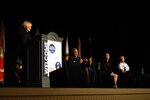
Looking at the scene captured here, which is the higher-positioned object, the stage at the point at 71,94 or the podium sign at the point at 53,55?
the podium sign at the point at 53,55

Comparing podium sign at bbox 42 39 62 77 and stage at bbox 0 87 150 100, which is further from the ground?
podium sign at bbox 42 39 62 77

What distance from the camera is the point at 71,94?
2.96 m

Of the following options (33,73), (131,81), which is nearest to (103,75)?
(131,81)

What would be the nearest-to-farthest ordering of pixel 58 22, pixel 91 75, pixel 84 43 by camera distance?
1. pixel 91 75
2. pixel 58 22
3. pixel 84 43

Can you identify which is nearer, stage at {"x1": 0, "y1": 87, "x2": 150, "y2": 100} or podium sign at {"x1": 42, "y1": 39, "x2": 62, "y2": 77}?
stage at {"x1": 0, "y1": 87, "x2": 150, "y2": 100}

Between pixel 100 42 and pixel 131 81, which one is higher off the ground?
pixel 100 42

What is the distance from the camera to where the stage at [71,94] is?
2.38 metres

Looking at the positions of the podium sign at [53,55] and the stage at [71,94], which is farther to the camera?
the podium sign at [53,55]

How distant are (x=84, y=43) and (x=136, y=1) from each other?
5.19ft

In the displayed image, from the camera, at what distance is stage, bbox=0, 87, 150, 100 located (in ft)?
7.79

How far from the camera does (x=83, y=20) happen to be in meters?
6.88

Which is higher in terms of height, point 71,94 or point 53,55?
point 53,55

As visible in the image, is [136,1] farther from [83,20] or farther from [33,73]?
→ [33,73]

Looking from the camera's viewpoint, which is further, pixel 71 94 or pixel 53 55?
pixel 53 55
